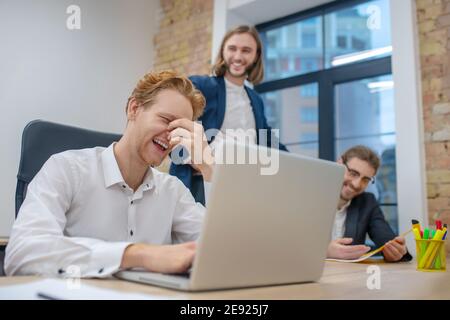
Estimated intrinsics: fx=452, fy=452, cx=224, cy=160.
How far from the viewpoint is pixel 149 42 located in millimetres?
4246

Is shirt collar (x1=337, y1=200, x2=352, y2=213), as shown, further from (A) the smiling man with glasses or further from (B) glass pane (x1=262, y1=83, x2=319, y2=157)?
(B) glass pane (x1=262, y1=83, x2=319, y2=157)

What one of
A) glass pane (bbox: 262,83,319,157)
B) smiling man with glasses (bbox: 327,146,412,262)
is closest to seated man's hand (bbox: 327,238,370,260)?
→ smiling man with glasses (bbox: 327,146,412,262)

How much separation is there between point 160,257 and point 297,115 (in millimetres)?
3017

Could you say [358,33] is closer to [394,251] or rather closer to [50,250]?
[394,251]

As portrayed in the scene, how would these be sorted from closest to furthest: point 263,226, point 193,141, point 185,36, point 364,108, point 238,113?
point 263,226, point 193,141, point 238,113, point 364,108, point 185,36

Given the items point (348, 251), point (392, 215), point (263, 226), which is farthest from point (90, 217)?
point (392, 215)

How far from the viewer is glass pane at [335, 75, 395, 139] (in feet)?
9.90

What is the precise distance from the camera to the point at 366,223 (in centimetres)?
211

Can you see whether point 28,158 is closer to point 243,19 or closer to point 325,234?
point 325,234

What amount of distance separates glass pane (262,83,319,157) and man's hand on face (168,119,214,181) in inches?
92.7

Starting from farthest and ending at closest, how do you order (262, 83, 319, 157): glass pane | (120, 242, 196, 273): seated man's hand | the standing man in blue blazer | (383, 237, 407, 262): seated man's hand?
(262, 83, 319, 157): glass pane
the standing man in blue blazer
(383, 237, 407, 262): seated man's hand
(120, 242, 196, 273): seated man's hand

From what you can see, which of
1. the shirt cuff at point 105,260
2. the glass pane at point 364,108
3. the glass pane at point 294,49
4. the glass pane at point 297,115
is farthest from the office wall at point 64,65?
the shirt cuff at point 105,260
